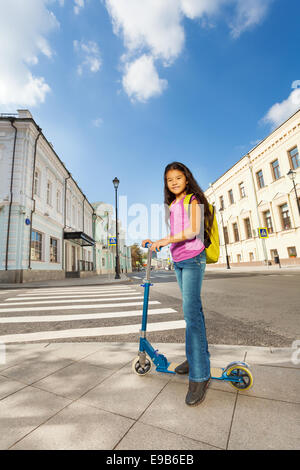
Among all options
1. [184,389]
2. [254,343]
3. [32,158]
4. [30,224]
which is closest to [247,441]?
[184,389]

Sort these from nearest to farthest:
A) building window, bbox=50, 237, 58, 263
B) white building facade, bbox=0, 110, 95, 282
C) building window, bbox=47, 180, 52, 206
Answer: white building facade, bbox=0, 110, 95, 282, building window, bbox=50, 237, 58, 263, building window, bbox=47, 180, 52, 206

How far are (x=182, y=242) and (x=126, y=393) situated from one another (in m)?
1.31

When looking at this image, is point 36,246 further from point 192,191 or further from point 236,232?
point 236,232

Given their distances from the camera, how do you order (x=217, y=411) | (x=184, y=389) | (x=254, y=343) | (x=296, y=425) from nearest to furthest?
(x=296, y=425) → (x=217, y=411) → (x=184, y=389) → (x=254, y=343)

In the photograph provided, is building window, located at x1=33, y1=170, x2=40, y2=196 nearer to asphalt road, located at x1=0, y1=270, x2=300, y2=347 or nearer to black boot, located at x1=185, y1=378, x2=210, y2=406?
asphalt road, located at x1=0, y1=270, x2=300, y2=347

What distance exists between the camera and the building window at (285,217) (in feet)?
71.6

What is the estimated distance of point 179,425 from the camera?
1395 mm

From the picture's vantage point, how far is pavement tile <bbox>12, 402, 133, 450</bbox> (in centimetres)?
126

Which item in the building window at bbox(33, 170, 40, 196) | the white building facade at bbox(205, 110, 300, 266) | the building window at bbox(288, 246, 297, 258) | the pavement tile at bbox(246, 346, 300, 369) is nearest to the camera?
the pavement tile at bbox(246, 346, 300, 369)

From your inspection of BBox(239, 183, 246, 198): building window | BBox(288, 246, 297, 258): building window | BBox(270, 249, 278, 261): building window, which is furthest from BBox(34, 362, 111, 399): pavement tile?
BBox(239, 183, 246, 198): building window

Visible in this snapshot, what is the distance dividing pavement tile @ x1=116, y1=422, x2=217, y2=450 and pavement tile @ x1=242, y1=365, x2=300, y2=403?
0.74 m
